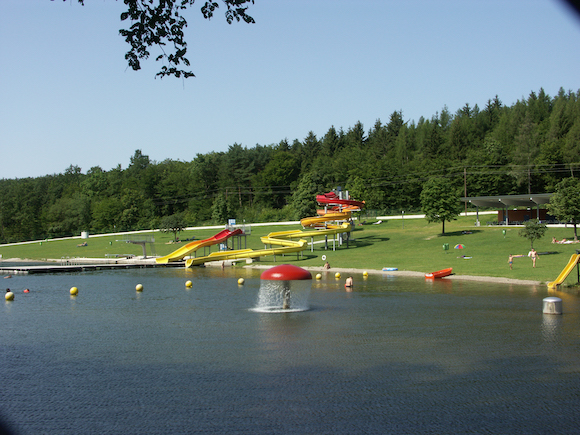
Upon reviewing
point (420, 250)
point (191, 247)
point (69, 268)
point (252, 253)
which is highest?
point (191, 247)

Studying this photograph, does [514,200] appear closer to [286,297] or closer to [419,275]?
[419,275]

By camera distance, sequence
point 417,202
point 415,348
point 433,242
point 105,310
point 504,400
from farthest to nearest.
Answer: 1. point 417,202
2. point 433,242
3. point 105,310
4. point 415,348
5. point 504,400

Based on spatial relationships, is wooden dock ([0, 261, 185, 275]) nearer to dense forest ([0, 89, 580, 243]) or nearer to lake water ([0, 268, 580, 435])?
lake water ([0, 268, 580, 435])

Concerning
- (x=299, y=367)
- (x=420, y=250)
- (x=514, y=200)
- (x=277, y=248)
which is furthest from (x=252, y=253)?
(x=299, y=367)

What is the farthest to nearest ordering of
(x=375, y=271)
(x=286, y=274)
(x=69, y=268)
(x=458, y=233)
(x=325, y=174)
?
(x=325, y=174)
(x=458, y=233)
(x=69, y=268)
(x=375, y=271)
(x=286, y=274)

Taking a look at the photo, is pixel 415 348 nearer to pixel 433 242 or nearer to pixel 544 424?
pixel 544 424

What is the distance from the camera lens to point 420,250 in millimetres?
53812

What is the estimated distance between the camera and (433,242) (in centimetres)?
5872

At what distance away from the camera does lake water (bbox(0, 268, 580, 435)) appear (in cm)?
1192

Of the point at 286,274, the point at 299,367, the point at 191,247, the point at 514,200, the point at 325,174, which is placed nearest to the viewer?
the point at 299,367

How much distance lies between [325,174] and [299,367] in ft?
344

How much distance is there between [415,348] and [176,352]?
8386mm

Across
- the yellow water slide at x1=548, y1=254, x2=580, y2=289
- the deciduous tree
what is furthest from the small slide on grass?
the yellow water slide at x1=548, y1=254, x2=580, y2=289

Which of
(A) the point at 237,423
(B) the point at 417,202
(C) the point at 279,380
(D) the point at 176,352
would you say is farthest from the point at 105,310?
(B) the point at 417,202
